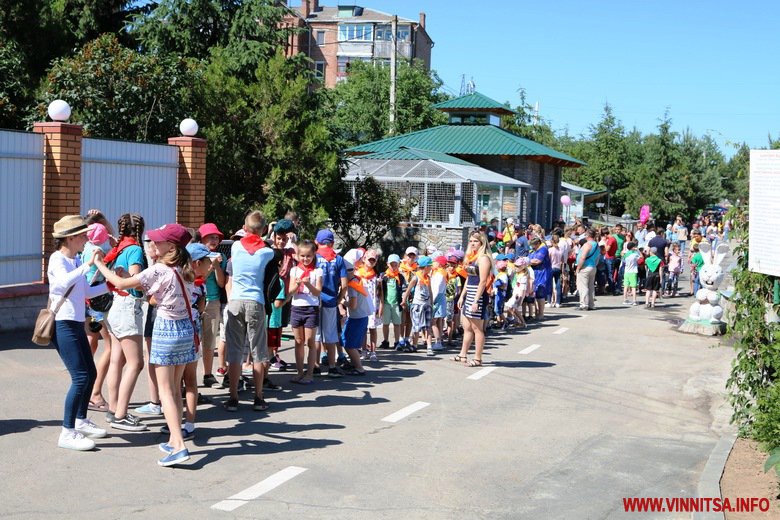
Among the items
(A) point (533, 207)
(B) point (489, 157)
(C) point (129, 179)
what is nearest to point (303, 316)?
(C) point (129, 179)

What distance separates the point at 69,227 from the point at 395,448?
332cm

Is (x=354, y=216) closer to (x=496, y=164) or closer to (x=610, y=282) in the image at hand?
(x=610, y=282)

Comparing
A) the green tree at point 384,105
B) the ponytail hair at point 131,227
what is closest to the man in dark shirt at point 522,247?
the ponytail hair at point 131,227

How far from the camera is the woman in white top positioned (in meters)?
7.23

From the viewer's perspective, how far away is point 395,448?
26.2 feet

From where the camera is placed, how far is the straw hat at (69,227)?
7246 mm

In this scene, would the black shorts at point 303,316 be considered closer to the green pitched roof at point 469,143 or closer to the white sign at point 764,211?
the white sign at point 764,211

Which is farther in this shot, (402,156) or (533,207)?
(533,207)

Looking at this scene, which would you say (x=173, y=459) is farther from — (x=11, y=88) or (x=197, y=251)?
(x=11, y=88)

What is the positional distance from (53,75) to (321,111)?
251 inches

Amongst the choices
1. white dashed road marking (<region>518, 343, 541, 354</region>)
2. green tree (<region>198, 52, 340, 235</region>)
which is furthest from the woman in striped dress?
green tree (<region>198, 52, 340, 235</region>)

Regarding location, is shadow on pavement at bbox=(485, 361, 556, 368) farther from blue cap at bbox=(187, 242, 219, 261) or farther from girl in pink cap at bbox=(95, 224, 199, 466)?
girl in pink cap at bbox=(95, 224, 199, 466)

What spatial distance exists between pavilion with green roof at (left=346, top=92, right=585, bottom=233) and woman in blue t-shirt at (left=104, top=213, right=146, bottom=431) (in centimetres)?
2002

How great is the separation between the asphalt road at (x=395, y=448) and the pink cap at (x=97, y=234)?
1691mm
